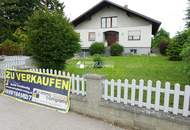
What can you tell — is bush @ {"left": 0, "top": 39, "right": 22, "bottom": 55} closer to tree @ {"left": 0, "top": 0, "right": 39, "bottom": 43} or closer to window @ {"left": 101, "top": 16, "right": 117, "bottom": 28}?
tree @ {"left": 0, "top": 0, "right": 39, "bottom": 43}

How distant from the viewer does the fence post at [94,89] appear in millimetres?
4641

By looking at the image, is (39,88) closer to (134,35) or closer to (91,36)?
(134,35)

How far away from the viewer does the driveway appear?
13.9 ft

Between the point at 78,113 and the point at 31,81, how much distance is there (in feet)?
6.52

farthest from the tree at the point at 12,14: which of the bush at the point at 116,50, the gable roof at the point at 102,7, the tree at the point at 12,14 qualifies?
the bush at the point at 116,50

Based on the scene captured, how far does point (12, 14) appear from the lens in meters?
26.0

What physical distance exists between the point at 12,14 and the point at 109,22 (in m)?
14.0

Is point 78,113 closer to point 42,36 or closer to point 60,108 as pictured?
point 60,108

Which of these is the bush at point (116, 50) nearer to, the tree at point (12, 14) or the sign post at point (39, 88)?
the tree at point (12, 14)

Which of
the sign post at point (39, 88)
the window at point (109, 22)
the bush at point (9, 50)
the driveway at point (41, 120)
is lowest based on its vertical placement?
the driveway at point (41, 120)

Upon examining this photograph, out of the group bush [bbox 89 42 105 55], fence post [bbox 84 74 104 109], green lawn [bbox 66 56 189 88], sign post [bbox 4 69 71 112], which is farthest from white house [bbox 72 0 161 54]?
fence post [bbox 84 74 104 109]

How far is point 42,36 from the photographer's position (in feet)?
25.6

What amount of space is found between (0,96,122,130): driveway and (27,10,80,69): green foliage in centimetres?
294

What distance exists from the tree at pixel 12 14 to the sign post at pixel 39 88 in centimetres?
1818
